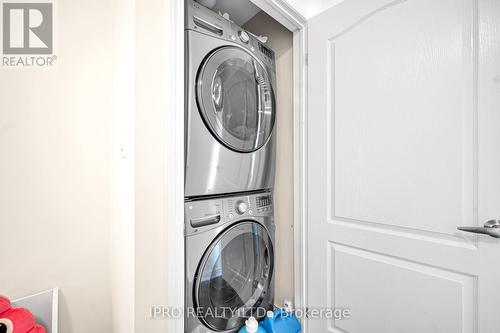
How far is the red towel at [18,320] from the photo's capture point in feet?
2.82

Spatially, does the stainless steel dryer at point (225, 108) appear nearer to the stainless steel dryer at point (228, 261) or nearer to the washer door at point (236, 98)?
the washer door at point (236, 98)

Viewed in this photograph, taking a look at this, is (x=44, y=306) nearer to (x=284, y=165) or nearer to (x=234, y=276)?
(x=234, y=276)

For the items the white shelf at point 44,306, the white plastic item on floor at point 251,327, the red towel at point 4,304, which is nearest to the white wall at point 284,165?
the white plastic item on floor at point 251,327

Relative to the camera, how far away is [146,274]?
2.92 feet

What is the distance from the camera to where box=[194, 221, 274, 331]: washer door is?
3.53ft

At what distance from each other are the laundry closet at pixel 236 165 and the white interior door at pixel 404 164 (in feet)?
0.84

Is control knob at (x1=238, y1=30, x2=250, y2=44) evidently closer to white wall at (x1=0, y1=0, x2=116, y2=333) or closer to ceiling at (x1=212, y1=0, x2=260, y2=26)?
ceiling at (x1=212, y1=0, x2=260, y2=26)

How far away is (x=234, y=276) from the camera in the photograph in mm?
1234

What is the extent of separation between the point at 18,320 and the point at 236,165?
1151mm

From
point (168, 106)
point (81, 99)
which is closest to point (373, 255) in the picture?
point (168, 106)

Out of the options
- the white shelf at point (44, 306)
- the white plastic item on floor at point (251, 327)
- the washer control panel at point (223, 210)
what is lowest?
the white plastic item on floor at point (251, 327)

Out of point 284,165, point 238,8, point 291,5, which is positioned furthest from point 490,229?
point 238,8

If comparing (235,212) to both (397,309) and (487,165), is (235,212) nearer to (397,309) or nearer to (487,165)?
(397,309)

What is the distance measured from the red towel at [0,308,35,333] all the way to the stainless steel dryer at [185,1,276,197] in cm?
84
